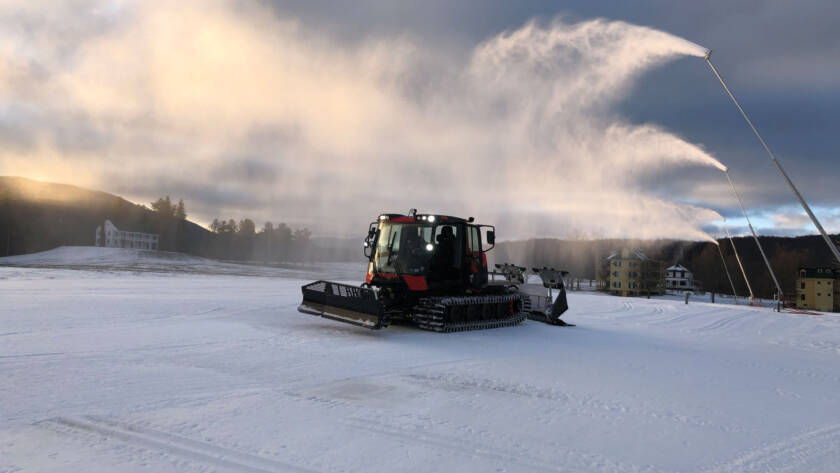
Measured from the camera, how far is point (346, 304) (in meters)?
13.4

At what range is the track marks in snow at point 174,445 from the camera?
14.2 ft

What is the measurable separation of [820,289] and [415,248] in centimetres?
5905

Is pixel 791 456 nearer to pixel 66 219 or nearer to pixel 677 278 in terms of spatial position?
pixel 677 278

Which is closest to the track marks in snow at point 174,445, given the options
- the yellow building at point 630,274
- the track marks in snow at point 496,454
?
the track marks in snow at point 496,454

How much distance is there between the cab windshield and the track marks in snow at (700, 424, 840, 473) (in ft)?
31.7

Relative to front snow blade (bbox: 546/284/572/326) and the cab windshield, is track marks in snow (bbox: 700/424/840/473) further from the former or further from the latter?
front snow blade (bbox: 546/284/572/326)

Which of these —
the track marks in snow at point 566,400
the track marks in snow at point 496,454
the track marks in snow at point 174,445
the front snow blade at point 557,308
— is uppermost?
the front snow blade at point 557,308

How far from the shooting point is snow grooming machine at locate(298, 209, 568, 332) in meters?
13.7

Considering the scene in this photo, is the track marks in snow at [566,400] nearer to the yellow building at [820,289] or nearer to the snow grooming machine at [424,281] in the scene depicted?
the snow grooming machine at [424,281]

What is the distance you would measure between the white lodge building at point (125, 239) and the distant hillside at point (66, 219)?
3867 millimetres

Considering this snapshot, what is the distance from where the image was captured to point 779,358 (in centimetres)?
1195

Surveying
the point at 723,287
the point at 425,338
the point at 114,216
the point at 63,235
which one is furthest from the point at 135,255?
the point at 723,287

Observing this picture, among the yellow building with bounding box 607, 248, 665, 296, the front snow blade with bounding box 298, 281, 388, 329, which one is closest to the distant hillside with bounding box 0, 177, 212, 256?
the yellow building with bounding box 607, 248, 665, 296

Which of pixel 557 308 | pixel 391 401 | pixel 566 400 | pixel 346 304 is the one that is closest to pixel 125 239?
pixel 346 304
